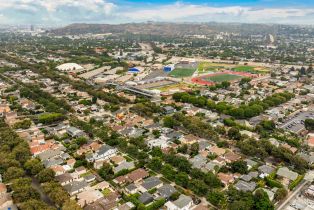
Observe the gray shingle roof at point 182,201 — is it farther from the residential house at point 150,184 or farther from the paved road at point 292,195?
the paved road at point 292,195

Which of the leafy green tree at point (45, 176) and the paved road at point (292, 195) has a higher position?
the leafy green tree at point (45, 176)

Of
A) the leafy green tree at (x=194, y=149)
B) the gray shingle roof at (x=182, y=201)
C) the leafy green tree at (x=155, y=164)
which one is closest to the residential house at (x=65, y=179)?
the leafy green tree at (x=155, y=164)

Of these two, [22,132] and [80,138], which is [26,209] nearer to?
[80,138]

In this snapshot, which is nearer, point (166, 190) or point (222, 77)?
point (166, 190)

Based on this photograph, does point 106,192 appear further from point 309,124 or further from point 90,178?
point 309,124

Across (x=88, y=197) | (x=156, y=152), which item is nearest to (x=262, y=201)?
(x=156, y=152)

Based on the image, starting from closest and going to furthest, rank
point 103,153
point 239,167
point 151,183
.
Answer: point 151,183
point 239,167
point 103,153

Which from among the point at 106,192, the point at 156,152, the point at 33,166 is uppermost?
the point at 33,166

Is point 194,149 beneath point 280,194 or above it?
above
